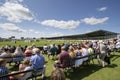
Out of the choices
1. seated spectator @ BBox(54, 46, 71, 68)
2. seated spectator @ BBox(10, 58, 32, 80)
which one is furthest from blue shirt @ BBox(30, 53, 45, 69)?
seated spectator @ BBox(54, 46, 71, 68)

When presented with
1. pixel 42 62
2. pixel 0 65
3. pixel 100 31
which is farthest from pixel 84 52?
pixel 100 31

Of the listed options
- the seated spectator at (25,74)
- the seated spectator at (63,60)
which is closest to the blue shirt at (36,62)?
the seated spectator at (25,74)

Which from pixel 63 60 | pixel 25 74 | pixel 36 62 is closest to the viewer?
pixel 25 74

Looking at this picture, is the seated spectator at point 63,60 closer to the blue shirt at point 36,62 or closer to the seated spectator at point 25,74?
the blue shirt at point 36,62

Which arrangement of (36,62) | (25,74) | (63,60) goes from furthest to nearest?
1. (63,60)
2. (36,62)
3. (25,74)

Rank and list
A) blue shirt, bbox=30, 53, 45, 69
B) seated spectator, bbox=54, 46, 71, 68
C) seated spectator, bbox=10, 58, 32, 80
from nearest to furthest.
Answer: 1. seated spectator, bbox=10, 58, 32, 80
2. blue shirt, bbox=30, 53, 45, 69
3. seated spectator, bbox=54, 46, 71, 68

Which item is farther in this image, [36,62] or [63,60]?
[63,60]

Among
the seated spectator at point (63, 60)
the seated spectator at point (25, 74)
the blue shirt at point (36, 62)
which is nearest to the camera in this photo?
the seated spectator at point (25, 74)

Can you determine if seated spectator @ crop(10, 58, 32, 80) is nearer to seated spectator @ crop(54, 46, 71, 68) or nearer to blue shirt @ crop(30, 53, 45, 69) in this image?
blue shirt @ crop(30, 53, 45, 69)

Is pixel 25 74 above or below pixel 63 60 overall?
below

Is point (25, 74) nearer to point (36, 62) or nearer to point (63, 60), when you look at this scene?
point (36, 62)

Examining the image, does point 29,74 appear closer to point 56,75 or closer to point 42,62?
point 42,62

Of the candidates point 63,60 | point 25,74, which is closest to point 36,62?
point 25,74

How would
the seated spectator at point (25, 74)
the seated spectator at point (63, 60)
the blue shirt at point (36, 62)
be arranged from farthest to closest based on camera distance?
the seated spectator at point (63, 60) → the blue shirt at point (36, 62) → the seated spectator at point (25, 74)
